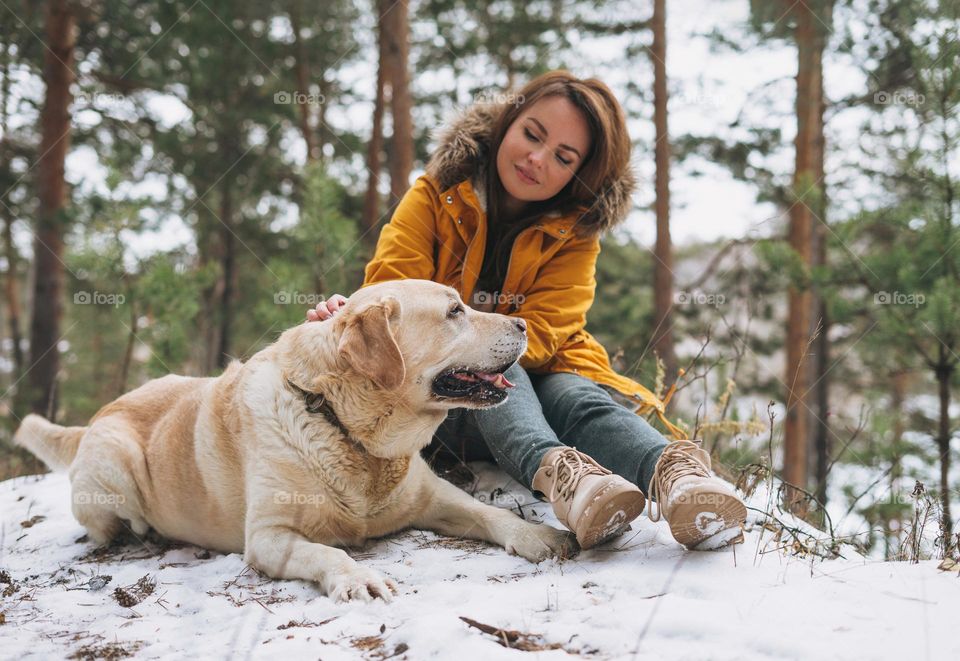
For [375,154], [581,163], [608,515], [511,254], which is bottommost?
[608,515]

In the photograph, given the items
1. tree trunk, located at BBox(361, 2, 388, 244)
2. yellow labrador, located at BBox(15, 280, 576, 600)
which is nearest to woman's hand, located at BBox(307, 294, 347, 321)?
yellow labrador, located at BBox(15, 280, 576, 600)

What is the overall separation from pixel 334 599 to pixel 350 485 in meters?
0.57

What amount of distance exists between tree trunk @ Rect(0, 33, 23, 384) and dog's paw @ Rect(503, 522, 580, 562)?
8.67m

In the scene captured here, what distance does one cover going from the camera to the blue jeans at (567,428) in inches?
113

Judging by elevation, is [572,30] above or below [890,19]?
above

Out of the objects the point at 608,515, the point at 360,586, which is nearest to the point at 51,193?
the point at 360,586

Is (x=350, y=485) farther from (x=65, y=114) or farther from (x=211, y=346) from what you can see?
(x=211, y=346)

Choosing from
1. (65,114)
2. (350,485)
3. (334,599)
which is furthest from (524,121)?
(65,114)

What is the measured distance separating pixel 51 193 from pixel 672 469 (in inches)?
337

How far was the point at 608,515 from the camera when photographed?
97.2 inches

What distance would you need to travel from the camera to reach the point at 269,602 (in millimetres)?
2385

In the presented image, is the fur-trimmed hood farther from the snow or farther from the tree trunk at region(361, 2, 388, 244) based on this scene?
the tree trunk at region(361, 2, 388, 244)

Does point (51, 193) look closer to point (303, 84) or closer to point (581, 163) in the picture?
point (303, 84)

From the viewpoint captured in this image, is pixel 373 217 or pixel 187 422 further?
pixel 373 217
